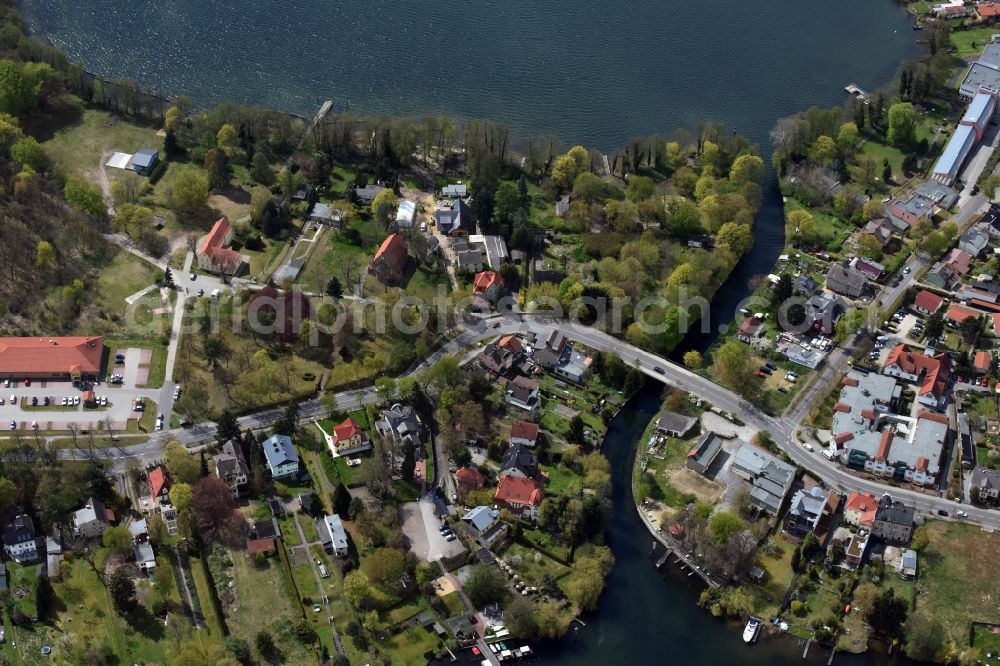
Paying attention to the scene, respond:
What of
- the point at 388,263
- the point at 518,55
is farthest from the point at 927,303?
the point at 518,55

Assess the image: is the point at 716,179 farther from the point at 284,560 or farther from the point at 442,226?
the point at 284,560

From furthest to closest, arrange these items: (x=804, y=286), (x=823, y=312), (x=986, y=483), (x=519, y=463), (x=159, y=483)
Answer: (x=804, y=286) → (x=823, y=312) → (x=519, y=463) → (x=986, y=483) → (x=159, y=483)

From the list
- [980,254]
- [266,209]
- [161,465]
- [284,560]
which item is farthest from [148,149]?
[980,254]

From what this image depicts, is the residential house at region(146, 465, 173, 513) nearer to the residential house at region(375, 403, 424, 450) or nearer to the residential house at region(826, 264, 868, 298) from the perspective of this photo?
the residential house at region(375, 403, 424, 450)

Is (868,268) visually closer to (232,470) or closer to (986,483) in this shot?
(986,483)

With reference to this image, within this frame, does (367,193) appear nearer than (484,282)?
No

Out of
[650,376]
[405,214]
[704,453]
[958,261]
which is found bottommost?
[704,453]

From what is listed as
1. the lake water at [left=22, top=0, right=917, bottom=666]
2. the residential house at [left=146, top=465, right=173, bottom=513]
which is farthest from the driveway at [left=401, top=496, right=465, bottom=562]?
the lake water at [left=22, top=0, right=917, bottom=666]

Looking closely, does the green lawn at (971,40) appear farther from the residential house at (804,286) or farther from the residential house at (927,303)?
the residential house at (804,286)
